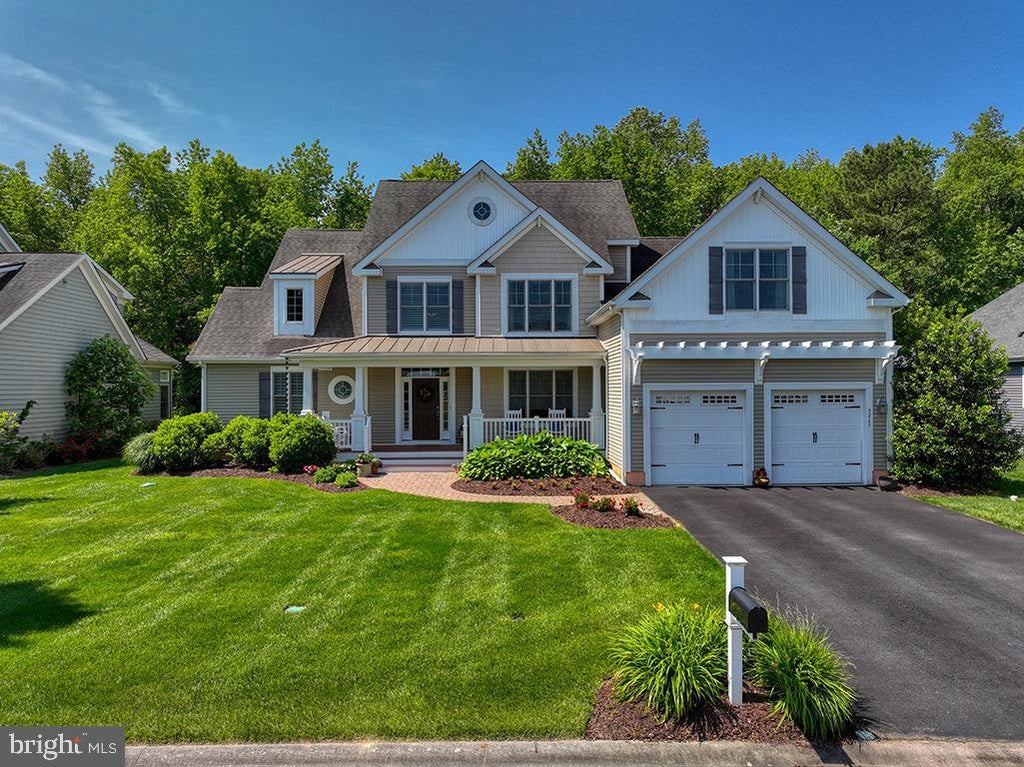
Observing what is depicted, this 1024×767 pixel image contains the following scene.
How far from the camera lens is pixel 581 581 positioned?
268 inches

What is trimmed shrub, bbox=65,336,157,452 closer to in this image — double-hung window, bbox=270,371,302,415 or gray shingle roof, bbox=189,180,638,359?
gray shingle roof, bbox=189,180,638,359

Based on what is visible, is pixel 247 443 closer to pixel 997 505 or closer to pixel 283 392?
pixel 283 392

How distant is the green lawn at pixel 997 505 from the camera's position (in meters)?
9.94

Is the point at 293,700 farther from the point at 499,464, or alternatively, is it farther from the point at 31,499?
the point at 31,499

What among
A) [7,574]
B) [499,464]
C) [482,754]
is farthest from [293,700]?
[499,464]

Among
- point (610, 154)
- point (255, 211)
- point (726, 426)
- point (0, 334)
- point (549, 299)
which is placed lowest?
point (726, 426)

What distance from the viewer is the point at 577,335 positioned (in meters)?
17.4

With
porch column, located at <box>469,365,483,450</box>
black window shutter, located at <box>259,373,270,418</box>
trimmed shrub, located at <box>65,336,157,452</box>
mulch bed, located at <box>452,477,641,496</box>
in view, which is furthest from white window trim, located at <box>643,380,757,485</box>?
trimmed shrub, located at <box>65,336,157,452</box>

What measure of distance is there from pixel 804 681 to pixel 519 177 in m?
37.5

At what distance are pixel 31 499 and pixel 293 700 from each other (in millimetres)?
10723

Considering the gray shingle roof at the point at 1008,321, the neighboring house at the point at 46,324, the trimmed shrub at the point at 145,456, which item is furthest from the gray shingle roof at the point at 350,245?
the gray shingle roof at the point at 1008,321

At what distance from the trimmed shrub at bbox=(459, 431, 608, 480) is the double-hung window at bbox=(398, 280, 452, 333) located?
5.27 m

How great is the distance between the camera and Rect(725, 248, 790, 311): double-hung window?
44.2 ft

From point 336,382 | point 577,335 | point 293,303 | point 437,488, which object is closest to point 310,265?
point 293,303
